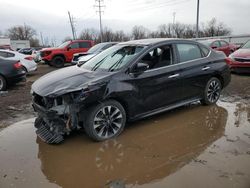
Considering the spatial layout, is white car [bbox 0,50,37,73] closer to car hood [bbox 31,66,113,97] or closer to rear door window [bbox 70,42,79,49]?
rear door window [bbox 70,42,79,49]

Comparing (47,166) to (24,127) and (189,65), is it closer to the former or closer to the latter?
(24,127)

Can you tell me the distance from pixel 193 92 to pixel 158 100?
114cm

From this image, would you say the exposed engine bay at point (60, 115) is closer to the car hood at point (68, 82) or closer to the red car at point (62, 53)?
the car hood at point (68, 82)

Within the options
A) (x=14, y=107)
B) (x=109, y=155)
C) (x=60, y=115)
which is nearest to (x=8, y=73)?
(x=14, y=107)

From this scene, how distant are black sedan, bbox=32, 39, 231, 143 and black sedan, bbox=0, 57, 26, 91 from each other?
4.85 metres

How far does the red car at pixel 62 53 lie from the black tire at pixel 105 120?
46.4 feet

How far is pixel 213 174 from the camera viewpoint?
3.38m

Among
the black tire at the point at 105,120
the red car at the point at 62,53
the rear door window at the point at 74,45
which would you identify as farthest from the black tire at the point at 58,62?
the black tire at the point at 105,120

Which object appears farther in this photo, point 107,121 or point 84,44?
point 84,44

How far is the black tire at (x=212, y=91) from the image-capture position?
610cm

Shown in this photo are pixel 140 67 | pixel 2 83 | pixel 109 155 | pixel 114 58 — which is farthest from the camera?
pixel 2 83

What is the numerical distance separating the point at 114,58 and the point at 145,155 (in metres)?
2.11

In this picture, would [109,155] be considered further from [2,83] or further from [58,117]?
[2,83]

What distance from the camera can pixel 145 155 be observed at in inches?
155
